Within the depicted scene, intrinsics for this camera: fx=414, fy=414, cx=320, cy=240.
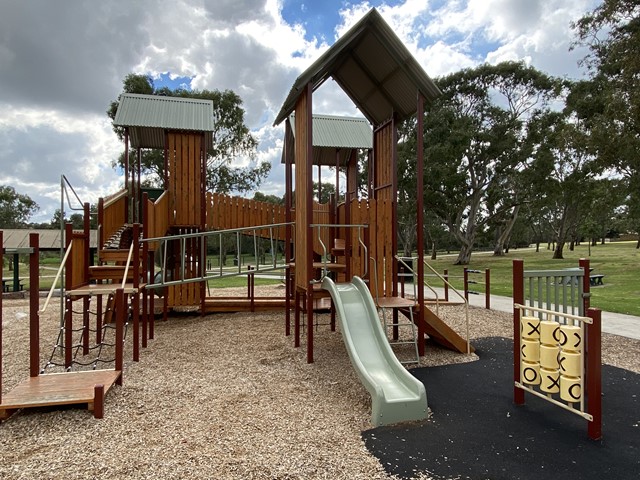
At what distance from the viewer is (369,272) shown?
23.1ft

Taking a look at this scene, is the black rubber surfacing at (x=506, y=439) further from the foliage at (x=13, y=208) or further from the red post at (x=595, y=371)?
the foliage at (x=13, y=208)

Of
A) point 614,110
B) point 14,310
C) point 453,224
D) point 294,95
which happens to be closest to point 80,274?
point 294,95

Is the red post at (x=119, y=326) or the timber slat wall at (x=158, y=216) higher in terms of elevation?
the timber slat wall at (x=158, y=216)

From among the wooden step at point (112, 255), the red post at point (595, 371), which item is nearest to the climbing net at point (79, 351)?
the wooden step at point (112, 255)

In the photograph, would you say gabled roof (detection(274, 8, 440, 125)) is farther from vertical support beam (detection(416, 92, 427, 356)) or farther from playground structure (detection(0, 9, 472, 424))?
vertical support beam (detection(416, 92, 427, 356))

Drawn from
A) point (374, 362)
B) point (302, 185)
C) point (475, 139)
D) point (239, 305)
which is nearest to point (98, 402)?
point (374, 362)

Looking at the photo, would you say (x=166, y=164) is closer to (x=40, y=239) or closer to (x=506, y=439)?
(x=506, y=439)

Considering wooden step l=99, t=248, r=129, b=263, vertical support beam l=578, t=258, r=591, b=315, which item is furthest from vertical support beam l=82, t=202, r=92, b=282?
vertical support beam l=578, t=258, r=591, b=315

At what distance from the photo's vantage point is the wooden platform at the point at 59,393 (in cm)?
429

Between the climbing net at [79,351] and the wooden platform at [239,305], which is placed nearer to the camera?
the climbing net at [79,351]

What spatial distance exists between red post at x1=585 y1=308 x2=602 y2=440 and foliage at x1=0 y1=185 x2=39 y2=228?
60.8m

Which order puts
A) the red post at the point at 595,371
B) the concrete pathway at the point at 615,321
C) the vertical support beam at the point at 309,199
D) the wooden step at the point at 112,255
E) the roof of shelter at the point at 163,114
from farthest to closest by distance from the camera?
the roof of shelter at the point at 163,114, the concrete pathway at the point at 615,321, the wooden step at the point at 112,255, the vertical support beam at the point at 309,199, the red post at the point at 595,371

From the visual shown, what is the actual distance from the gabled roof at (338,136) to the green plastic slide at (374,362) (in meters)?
8.45

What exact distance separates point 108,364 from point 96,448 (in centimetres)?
318
